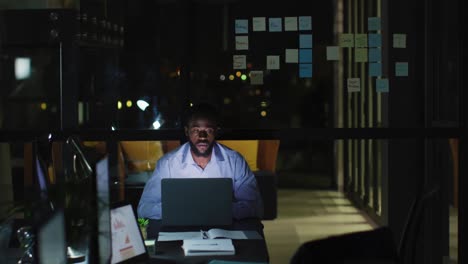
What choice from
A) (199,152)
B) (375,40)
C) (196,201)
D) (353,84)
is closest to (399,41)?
(375,40)

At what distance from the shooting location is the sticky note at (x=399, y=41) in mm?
5461

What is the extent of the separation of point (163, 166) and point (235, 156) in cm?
43

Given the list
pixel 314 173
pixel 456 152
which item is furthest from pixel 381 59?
pixel 314 173

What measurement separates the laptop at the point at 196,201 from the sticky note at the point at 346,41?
77.8 inches

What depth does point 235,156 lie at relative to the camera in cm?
479

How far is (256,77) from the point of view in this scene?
5.42 meters

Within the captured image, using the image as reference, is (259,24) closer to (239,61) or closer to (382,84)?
(239,61)

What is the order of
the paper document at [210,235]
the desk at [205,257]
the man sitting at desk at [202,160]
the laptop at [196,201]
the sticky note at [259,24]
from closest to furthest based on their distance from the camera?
the desk at [205,257], the paper document at [210,235], the laptop at [196,201], the man sitting at desk at [202,160], the sticky note at [259,24]

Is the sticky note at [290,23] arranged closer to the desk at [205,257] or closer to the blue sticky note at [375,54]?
the blue sticky note at [375,54]

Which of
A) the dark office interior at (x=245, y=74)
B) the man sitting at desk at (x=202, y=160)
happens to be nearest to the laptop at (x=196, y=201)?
the man sitting at desk at (x=202, y=160)

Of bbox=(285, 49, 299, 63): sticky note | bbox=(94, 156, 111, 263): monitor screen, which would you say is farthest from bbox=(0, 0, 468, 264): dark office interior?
bbox=(94, 156, 111, 263): monitor screen

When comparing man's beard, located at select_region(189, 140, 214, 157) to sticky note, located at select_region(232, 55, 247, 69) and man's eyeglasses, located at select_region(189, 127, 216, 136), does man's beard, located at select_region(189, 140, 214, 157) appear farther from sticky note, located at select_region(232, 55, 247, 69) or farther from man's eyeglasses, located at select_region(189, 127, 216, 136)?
sticky note, located at select_region(232, 55, 247, 69)

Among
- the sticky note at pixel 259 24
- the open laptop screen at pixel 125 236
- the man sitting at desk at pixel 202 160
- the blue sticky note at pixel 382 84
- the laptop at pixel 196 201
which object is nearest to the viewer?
the open laptop screen at pixel 125 236

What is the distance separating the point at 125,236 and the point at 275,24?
2643 millimetres
